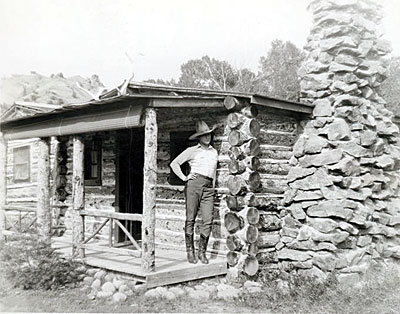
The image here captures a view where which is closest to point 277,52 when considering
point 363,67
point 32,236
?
point 363,67

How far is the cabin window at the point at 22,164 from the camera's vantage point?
47.6 feet

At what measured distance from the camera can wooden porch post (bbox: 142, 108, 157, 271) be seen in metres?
7.50

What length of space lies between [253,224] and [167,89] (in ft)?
9.98

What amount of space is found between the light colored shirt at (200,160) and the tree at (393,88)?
51.7ft

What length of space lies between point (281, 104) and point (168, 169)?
3.12 meters

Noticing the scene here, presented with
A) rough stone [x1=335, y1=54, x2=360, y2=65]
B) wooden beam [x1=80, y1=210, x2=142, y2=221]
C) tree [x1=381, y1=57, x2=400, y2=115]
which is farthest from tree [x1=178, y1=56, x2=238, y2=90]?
wooden beam [x1=80, y1=210, x2=142, y2=221]

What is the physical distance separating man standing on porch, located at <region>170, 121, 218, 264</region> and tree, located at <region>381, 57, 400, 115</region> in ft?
51.9

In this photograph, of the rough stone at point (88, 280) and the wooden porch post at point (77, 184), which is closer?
the rough stone at point (88, 280)

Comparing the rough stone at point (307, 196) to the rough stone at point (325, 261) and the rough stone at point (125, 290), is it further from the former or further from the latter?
the rough stone at point (125, 290)

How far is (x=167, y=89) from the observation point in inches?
336

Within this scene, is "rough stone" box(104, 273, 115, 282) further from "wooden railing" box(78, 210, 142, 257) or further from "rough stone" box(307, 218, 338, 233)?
"rough stone" box(307, 218, 338, 233)

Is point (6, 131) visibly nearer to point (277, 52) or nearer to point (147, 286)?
point (147, 286)

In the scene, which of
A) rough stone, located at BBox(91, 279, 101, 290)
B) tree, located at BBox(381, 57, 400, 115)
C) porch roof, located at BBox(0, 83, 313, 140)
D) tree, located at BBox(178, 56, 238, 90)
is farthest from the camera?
tree, located at BBox(178, 56, 238, 90)

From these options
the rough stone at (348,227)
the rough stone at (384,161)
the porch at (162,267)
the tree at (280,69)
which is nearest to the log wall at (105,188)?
the porch at (162,267)
